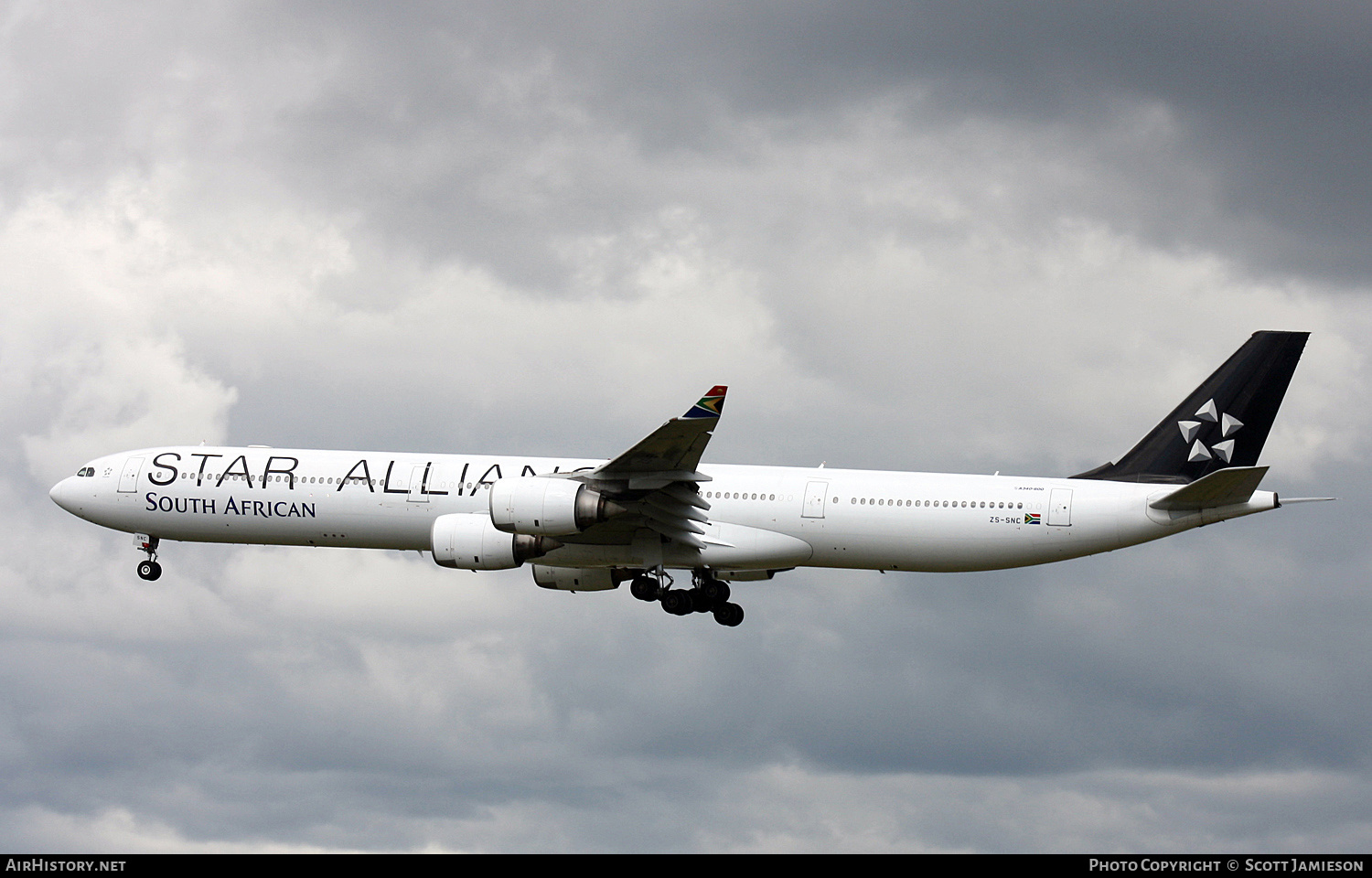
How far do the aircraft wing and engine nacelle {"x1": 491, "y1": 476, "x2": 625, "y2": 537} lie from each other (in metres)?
0.80

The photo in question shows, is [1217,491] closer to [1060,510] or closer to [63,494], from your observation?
[1060,510]

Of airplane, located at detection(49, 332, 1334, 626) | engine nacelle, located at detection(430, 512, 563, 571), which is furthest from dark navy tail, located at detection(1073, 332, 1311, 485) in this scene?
engine nacelle, located at detection(430, 512, 563, 571)

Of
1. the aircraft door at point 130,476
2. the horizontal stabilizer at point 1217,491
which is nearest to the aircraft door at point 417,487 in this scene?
the aircraft door at point 130,476

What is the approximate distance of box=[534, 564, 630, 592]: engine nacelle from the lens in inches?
A: 2324

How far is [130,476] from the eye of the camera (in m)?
59.3

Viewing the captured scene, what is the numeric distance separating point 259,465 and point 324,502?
3.16 m

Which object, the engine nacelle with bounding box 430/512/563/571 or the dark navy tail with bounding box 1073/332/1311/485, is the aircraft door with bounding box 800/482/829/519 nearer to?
the engine nacelle with bounding box 430/512/563/571

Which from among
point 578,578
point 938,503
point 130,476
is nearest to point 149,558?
point 130,476

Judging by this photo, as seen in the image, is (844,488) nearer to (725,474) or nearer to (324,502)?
(725,474)

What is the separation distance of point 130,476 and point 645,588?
20.3 meters

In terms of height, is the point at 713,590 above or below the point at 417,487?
below

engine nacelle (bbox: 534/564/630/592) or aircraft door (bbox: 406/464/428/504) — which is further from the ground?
aircraft door (bbox: 406/464/428/504)

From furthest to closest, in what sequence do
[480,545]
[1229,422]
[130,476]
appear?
[130,476]
[1229,422]
[480,545]
